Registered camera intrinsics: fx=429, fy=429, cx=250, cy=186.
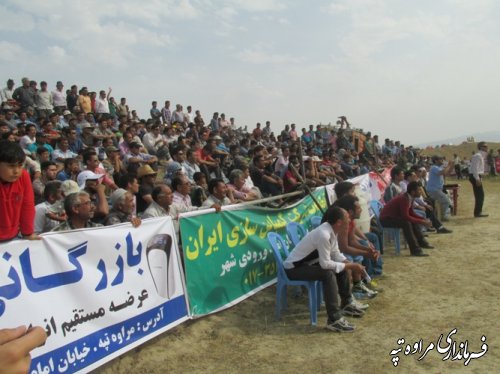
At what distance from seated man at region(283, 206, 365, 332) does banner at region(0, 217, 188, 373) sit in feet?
4.85

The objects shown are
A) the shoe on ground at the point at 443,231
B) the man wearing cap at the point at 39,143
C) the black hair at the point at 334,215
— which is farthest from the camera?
the shoe on ground at the point at 443,231

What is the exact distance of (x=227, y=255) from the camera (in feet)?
18.7

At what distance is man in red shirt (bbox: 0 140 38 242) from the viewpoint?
3510 mm

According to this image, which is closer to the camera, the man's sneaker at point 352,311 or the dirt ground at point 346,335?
the dirt ground at point 346,335

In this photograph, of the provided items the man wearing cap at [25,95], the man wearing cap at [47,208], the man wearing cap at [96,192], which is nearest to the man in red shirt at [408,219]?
the man wearing cap at [96,192]

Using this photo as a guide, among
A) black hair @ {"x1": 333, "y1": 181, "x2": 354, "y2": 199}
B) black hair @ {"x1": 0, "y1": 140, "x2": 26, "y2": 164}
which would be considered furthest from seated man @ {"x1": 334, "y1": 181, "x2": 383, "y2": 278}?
black hair @ {"x1": 0, "y1": 140, "x2": 26, "y2": 164}

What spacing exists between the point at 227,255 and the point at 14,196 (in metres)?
2.76

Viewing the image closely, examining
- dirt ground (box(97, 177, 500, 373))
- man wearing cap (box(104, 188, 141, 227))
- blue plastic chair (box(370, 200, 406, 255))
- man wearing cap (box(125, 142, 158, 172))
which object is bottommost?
dirt ground (box(97, 177, 500, 373))

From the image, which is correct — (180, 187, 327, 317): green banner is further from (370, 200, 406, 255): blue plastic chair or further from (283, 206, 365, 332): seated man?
(370, 200, 406, 255): blue plastic chair

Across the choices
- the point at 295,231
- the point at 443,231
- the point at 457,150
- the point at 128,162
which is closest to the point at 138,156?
the point at 128,162

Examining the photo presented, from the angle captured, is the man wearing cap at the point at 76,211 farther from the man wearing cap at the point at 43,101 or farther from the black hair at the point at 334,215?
the man wearing cap at the point at 43,101

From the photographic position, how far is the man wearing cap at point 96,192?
217 inches

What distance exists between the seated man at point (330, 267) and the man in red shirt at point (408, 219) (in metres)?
3.35

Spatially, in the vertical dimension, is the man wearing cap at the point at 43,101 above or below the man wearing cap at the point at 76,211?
above
